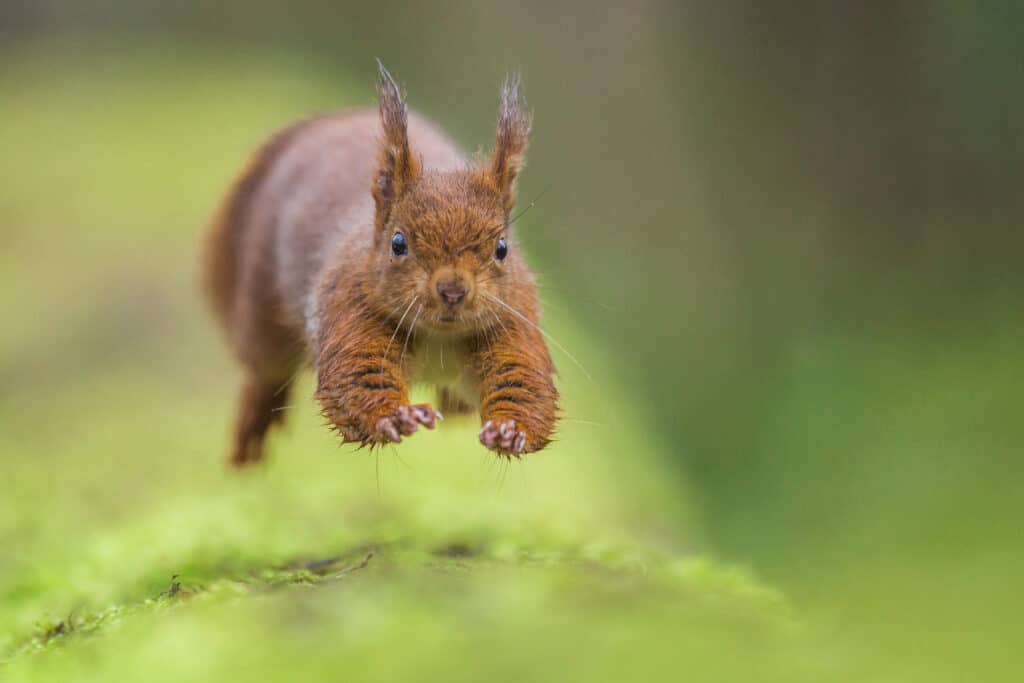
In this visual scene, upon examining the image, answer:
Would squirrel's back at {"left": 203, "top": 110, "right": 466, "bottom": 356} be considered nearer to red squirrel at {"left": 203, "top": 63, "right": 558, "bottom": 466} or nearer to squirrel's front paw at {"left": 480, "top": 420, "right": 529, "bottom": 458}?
red squirrel at {"left": 203, "top": 63, "right": 558, "bottom": 466}

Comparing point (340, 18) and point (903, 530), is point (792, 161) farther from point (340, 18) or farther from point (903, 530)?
point (340, 18)

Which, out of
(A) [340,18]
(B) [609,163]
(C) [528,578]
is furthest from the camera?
(A) [340,18]

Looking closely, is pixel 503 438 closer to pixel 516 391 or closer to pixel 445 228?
pixel 516 391

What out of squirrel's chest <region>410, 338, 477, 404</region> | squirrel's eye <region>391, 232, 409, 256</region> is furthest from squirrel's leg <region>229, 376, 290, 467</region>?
squirrel's eye <region>391, 232, 409, 256</region>

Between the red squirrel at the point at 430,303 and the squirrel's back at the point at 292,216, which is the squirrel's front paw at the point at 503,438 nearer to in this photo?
the red squirrel at the point at 430,303

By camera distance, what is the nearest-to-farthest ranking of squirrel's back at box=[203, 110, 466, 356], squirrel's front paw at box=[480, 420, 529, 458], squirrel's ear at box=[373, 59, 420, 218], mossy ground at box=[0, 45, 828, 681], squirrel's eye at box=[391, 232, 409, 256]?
1. mossy ground at box=[0, 45, 828, 681]
2. squirrel's front paw at box=[480, 420, 529, 458]
3. squirrel's eye at box=[391, 232, 409, 256]
4. squirrel's ear at box=[373, 59, 420, 218]
5. squirrel's back at box=[203, 110, 466, 356]

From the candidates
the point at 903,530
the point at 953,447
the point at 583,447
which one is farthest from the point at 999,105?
the point at 583,447
